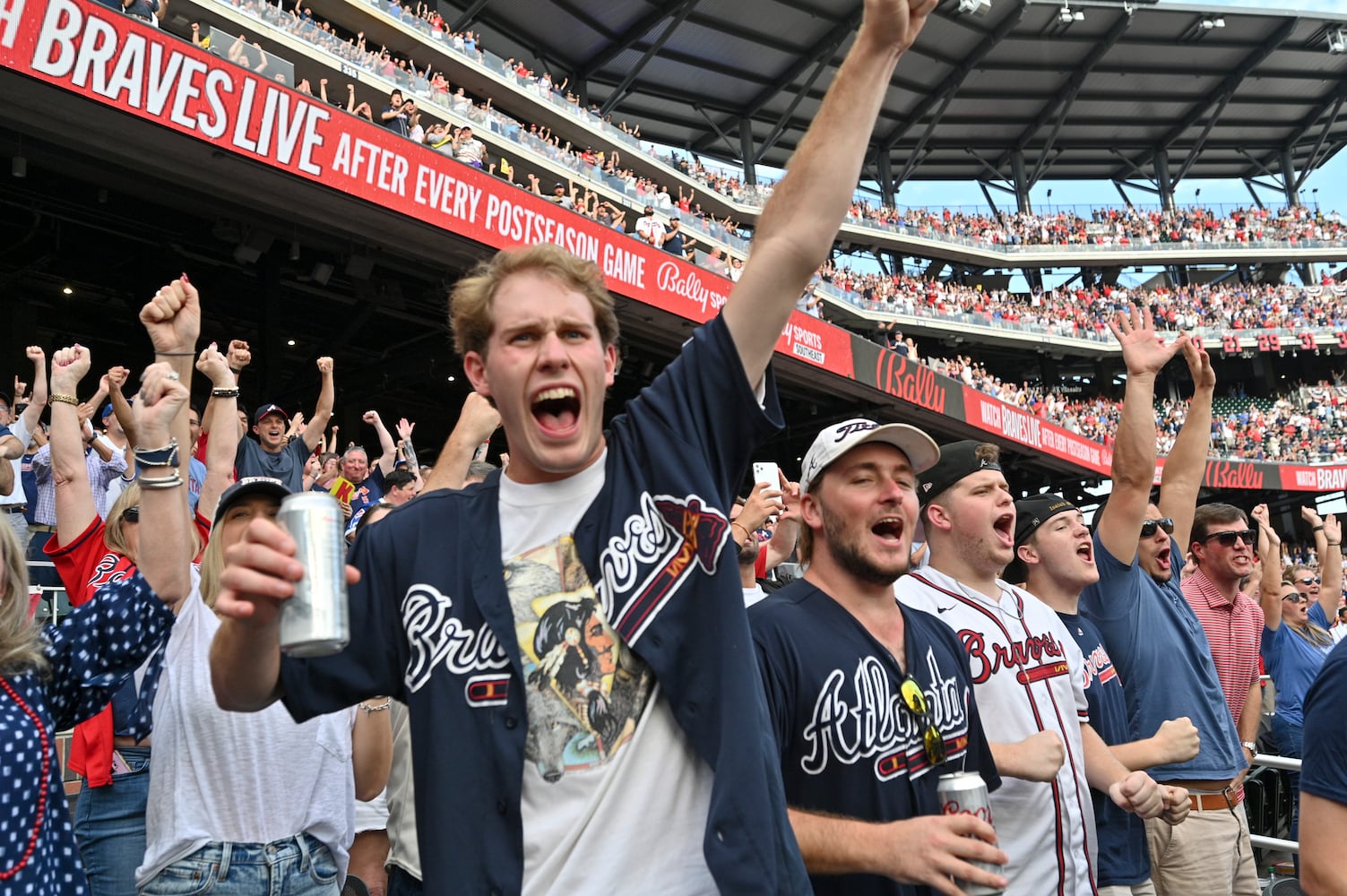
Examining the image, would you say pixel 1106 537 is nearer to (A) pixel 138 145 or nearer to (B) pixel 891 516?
(B) pixel 891 516

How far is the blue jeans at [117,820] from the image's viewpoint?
304 cm

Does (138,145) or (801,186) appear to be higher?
(138,145)

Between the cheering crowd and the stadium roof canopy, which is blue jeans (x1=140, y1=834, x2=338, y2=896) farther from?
the stadium roof canopy

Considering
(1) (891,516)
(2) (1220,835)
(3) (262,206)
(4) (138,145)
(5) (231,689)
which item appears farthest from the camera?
(3) (262,206)

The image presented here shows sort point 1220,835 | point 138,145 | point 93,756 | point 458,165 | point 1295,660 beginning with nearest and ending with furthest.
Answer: point 93,756 < point 1220,835 < point 1295,660 < point 138,145 < point 458,165

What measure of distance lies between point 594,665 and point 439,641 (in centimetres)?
27

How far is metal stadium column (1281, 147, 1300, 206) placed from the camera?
45688 mm

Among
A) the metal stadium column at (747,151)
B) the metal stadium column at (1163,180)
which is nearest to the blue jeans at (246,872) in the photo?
the metal stadium column at (747,151)

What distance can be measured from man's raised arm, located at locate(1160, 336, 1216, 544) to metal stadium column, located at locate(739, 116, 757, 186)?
33.6 meters

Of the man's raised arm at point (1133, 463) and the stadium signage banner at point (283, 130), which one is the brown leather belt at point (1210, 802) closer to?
the man's raised arm at point (1133, 463)

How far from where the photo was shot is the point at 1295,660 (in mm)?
6941

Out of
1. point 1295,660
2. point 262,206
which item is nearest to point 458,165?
point 262,206

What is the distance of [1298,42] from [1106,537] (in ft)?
141

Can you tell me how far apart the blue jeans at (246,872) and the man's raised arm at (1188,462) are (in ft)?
13.3
